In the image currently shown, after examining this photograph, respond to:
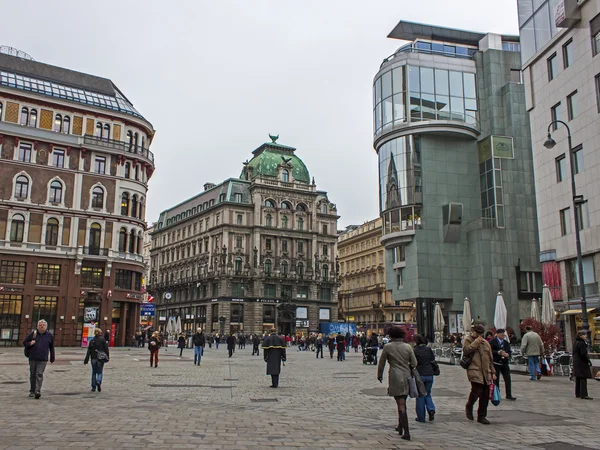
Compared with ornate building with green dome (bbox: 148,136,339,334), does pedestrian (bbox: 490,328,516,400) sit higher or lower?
lower

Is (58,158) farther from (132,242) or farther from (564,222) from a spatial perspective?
(564,222)

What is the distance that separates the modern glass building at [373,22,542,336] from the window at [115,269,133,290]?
967 inches

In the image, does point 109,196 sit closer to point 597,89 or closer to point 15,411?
point 597,89

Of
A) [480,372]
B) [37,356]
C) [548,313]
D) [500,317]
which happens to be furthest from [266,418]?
[500,317]

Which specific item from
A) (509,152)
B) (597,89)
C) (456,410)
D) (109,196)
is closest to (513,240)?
(509,152)

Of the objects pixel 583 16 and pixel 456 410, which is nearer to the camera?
pixel 456 410

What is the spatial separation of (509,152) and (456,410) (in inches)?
1741

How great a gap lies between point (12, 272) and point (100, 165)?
1218 centimetres

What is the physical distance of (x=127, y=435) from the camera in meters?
8.89

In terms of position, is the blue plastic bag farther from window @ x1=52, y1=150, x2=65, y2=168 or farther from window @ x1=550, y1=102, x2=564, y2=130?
window @ x1=52, y1=150, x2=65, y2=168

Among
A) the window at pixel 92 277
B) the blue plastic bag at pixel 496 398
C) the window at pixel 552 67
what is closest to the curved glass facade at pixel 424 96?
the window at pixel 552 67

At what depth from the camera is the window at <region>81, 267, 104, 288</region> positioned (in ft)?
167

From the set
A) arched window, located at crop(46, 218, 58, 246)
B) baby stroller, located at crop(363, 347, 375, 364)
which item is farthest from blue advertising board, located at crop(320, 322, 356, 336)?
baby stroller, located at crop(363, 347, 375, 364)

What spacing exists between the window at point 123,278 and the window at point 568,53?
40.0 meters
